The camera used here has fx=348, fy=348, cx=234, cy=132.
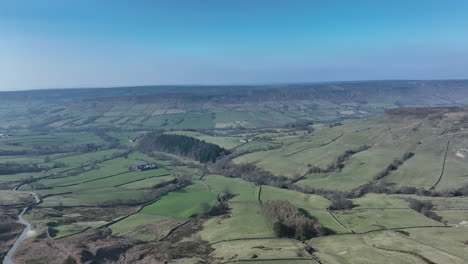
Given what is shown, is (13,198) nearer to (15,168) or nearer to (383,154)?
(15,168)

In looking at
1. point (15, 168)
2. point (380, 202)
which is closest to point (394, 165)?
point (380, 202)

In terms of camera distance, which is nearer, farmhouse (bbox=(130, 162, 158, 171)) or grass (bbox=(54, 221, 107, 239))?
grass (bbox=(54, 221, 107, 239))

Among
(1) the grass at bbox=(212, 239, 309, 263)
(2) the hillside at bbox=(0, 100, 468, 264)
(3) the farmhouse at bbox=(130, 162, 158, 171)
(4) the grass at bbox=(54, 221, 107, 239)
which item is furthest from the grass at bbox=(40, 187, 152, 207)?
(1) the grass at bbox=(212, 239, 309, 263)

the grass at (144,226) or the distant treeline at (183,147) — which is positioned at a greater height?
the distant treeline at (183,147)

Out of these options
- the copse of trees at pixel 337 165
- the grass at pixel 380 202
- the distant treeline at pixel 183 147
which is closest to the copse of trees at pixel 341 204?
the grass at pixel 380 202

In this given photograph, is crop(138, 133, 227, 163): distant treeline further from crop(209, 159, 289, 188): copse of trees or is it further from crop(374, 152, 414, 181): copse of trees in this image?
crop(374, 152, 414, 181): copse of trees

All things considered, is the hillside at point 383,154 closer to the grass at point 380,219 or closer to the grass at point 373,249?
the grass at point 380,219
